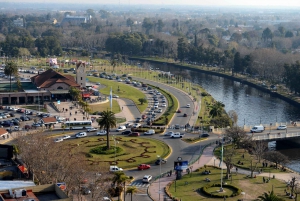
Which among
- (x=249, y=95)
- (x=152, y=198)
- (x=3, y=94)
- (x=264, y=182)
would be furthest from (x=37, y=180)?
(x=249, y=95)

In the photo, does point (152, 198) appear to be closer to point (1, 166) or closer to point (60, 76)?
point (1, 166)

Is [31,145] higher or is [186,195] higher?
[31,145]

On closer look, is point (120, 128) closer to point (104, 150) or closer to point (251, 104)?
point (104, 150)

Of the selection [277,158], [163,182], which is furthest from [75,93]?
[277,158]

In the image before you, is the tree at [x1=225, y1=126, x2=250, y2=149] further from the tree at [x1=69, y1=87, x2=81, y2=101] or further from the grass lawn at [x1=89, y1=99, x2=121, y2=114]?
the tree at [x1=69, y1=87, x2=81, y2=101]

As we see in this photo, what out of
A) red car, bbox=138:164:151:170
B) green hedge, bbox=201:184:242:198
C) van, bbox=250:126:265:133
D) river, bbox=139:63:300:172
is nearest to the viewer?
green hedge, bbox=201:184:242:198

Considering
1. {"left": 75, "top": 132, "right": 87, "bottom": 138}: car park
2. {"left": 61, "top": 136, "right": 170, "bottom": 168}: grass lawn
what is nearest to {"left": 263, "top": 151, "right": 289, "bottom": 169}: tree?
{"left": 61, "top": 136, "right": 170, "bottom": 168}: grass lawn
